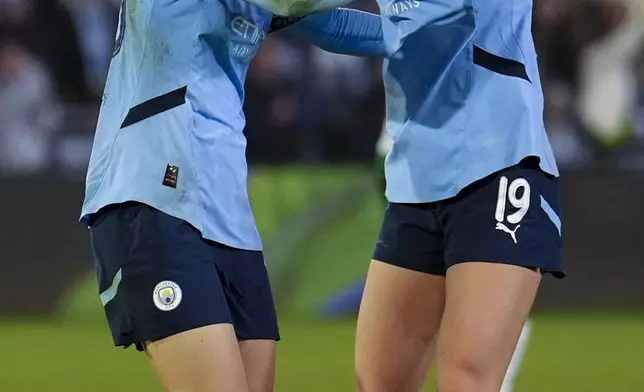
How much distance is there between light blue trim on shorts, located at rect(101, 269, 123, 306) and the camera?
10.8 ft

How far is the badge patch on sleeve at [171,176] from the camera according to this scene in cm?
329

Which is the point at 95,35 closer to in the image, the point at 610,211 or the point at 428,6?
the point at 610,211

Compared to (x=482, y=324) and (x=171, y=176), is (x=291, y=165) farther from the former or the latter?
(x=171, y=176)

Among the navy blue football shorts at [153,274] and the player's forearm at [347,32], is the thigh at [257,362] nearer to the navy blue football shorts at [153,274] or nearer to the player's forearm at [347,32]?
the navy blue football shorts at [153,274]

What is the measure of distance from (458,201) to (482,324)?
411 millimetres

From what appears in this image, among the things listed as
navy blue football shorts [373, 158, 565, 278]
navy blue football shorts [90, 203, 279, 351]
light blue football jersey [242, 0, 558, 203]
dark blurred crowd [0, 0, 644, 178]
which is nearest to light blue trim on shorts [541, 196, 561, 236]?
navy blue football shorts [373, 158, 565, 278]

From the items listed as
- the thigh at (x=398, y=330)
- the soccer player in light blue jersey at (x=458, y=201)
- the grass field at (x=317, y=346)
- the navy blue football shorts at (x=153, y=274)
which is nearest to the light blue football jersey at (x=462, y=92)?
the soccer player in light blue jersey at (x=458, y=201)

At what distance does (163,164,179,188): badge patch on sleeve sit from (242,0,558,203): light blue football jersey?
2.91 feet

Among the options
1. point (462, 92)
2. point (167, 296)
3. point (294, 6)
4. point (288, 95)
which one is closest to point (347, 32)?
point (462, 92)

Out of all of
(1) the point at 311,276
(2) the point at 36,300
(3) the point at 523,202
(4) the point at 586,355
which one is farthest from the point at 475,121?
(2) the point at 36,300

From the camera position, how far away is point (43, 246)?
9.52 m

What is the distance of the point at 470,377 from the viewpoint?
3566mm

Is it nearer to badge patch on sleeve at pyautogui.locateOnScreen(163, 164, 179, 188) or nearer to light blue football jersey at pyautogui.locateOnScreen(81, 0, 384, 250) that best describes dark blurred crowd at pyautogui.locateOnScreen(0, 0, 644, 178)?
light blue football jersey at pyautogui.locateOnScreen(81, 0, 384, 250)

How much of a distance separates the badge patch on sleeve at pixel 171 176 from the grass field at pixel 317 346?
12.6ft
